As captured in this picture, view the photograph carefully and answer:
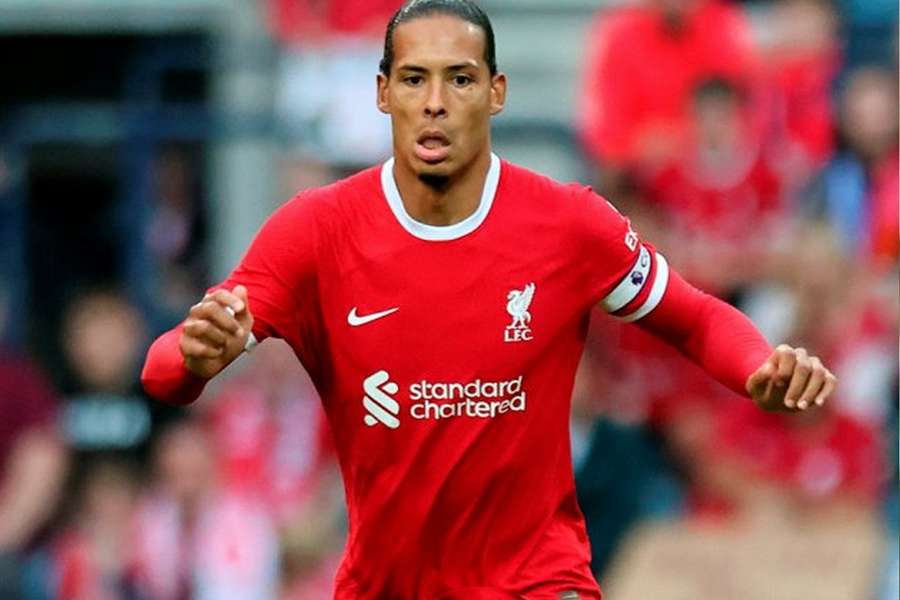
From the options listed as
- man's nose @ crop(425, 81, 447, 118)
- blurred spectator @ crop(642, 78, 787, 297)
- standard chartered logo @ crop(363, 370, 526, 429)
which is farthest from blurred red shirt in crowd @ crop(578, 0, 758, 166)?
man's nose @ crop(425, 81, 447, 118)

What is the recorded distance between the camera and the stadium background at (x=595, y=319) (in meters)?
11.1

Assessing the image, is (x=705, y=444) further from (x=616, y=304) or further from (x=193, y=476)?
(x=616, y=304)

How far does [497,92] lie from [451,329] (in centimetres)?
64

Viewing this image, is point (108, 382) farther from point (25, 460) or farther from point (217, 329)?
point (217, 329)

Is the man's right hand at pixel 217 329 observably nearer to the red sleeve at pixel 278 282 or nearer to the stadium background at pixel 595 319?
the red sleeve at pixel 278 282

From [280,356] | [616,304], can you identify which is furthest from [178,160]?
[616,304]

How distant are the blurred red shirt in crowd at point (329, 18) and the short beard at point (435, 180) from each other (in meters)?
6.20

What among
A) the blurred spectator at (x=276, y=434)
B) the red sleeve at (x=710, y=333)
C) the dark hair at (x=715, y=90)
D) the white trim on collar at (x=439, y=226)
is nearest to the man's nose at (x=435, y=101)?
the white trim on collar at (x=439, y=226)

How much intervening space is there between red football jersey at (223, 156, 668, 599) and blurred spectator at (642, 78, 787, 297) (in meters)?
4.82

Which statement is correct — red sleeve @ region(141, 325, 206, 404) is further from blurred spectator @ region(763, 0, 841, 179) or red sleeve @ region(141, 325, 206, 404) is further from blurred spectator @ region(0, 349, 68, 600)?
blurred spectator @ region(763, 0, 841, 179)

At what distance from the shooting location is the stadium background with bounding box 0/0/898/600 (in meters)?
11.1

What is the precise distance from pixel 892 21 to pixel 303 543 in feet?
13.7

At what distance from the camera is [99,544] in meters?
11.6

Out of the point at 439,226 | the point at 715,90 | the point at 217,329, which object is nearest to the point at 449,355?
the point at 439,226
